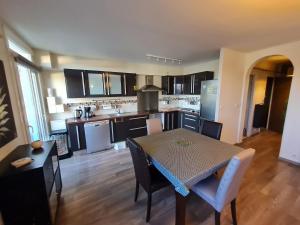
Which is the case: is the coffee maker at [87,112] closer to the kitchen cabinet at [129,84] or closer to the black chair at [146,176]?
the kitchen cabinet at [129,84]

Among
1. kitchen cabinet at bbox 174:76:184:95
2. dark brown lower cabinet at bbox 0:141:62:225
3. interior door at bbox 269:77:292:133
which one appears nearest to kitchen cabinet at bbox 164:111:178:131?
kitchen cabinet at bbox 174:76:184:95

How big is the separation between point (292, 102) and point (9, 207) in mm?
4677

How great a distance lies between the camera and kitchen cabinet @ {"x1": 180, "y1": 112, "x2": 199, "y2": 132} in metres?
4.19

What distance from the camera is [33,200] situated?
133cm

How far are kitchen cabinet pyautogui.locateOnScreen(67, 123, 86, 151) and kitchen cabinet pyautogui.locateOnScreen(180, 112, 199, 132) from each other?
3.12m

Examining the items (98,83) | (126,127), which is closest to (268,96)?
(126,127)

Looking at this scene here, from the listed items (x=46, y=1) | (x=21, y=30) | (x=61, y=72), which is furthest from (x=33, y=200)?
(x=61, y=72)

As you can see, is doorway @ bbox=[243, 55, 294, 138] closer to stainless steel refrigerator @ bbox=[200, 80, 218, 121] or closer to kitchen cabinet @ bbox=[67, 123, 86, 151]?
stainless steel refrigerator @ bbox=[200, 80, 218, 121]

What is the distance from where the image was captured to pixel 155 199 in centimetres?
198

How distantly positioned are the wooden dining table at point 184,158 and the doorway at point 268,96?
318 cm

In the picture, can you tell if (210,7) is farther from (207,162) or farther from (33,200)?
(33,200)

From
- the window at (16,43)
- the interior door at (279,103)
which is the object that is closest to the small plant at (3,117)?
the window at (16,43)

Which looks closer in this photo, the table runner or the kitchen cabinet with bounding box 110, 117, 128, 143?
the table runner

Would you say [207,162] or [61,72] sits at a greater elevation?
[61,72]
